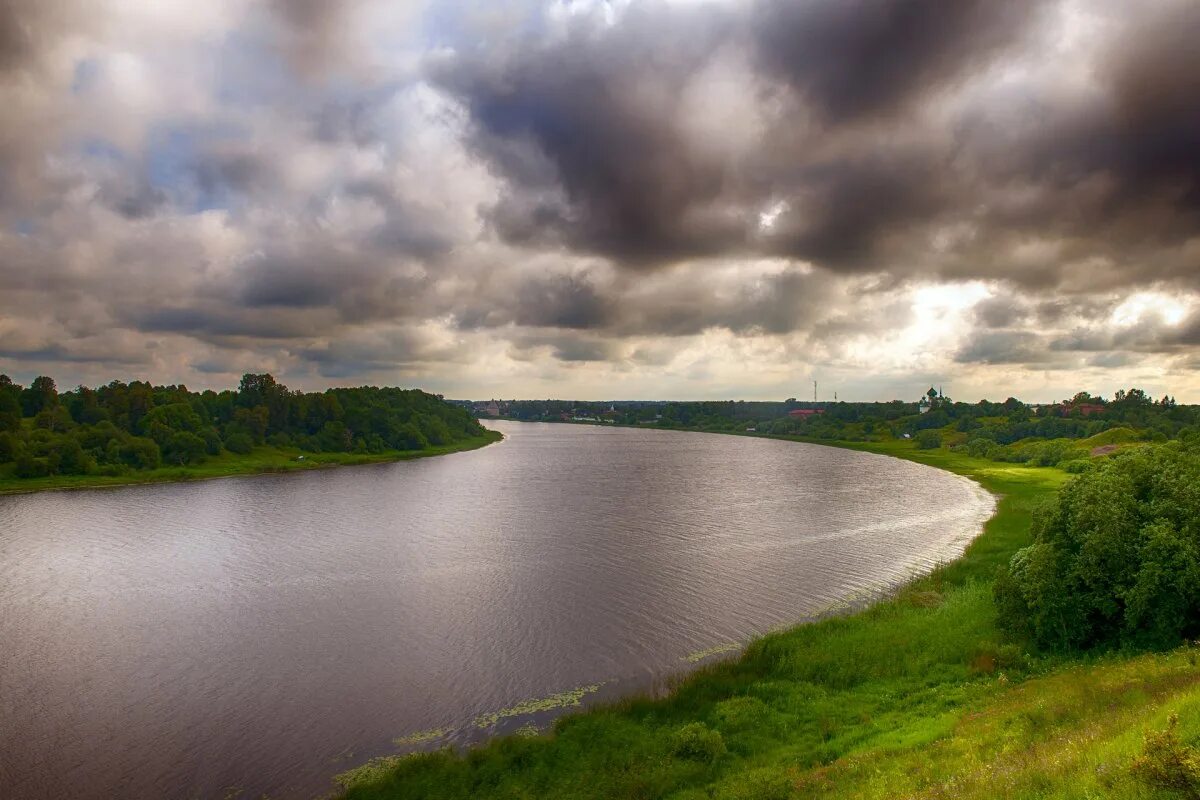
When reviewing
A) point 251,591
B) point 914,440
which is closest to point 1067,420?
point 914,440

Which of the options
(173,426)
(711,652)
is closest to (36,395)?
(173,426)

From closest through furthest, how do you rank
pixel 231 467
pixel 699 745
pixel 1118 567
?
pixel 699 745 → pixel 1118 567 → pixel 231 467

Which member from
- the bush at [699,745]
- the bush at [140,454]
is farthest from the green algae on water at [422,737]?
the bush at [140,454]

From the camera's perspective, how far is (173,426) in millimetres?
134375

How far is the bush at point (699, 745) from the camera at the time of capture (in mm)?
21844

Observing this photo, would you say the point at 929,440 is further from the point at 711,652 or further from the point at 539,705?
the point at 539,705

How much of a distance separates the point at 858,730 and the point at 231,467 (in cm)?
12866

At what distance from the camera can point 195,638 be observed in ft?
119

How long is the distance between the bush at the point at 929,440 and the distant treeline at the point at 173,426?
135 metres

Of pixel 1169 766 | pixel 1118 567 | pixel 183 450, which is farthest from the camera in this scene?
pixel 183 450

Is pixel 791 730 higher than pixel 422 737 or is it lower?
higher

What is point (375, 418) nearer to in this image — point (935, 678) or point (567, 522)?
point (567, 522)

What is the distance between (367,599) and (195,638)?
9767 mm

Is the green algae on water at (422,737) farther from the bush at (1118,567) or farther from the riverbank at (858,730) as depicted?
the bush at (1118,567)
